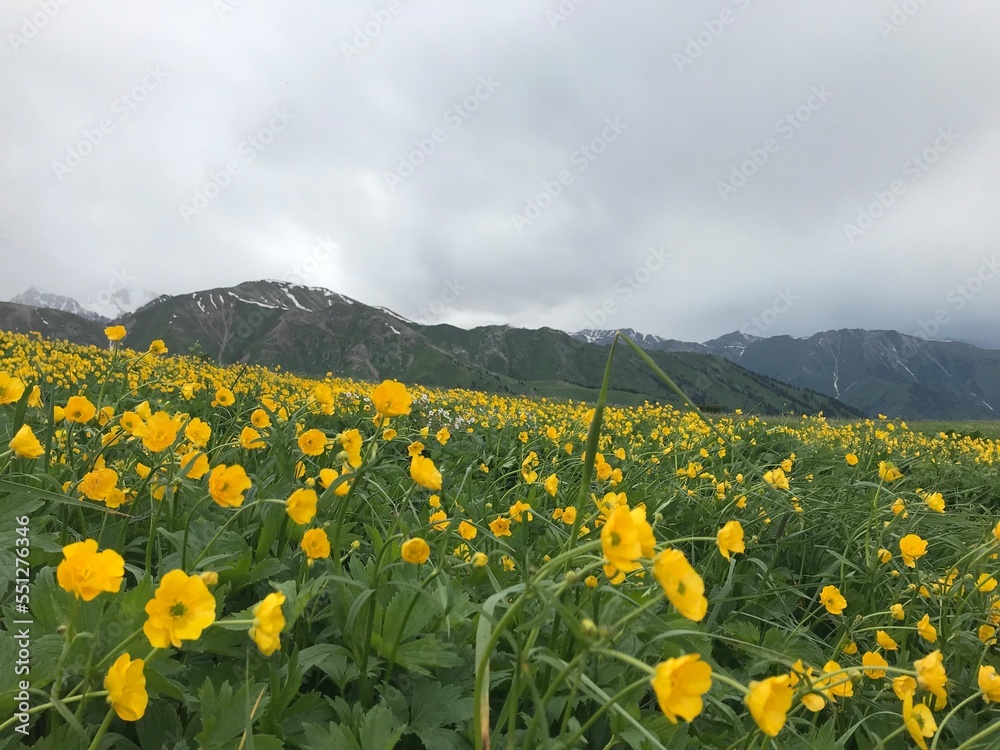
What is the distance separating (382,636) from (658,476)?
11.5 ft

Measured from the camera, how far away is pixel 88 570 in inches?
41.6

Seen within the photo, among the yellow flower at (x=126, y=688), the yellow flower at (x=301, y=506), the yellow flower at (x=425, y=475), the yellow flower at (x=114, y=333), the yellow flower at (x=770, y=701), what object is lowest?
the yellow flower at (x=126, y=688)

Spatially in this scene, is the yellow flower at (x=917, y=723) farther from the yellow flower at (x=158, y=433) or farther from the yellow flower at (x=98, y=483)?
the yellow flower at (x=98, y=483)

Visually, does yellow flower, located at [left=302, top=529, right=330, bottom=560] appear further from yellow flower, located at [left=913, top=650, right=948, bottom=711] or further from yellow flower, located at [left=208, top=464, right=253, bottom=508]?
yellow flower, located at [left=913, top=650, right=948, bottom=711]

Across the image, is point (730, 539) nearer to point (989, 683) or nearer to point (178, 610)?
point (989, 683)

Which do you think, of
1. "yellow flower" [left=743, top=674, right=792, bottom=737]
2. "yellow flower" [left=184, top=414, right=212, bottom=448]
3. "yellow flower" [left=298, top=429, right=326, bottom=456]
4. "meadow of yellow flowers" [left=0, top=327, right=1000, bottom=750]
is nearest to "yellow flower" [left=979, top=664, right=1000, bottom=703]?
"meadow of yellow flowers" [left=0, top=327, right=1000, bottom=750]

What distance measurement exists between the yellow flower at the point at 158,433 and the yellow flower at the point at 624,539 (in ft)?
4.82

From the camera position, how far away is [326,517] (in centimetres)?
248

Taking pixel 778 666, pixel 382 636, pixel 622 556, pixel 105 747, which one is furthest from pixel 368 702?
pixel 778 666

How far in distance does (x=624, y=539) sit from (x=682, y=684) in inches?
11.0

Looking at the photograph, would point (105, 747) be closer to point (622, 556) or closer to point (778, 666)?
point (622, 556)

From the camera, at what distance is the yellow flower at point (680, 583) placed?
2.98ft

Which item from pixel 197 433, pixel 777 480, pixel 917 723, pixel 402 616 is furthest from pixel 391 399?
pixel 777 480

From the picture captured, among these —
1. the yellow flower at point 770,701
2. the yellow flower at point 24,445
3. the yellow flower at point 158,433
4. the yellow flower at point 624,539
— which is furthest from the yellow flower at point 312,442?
the yellow flower at point 770,701
